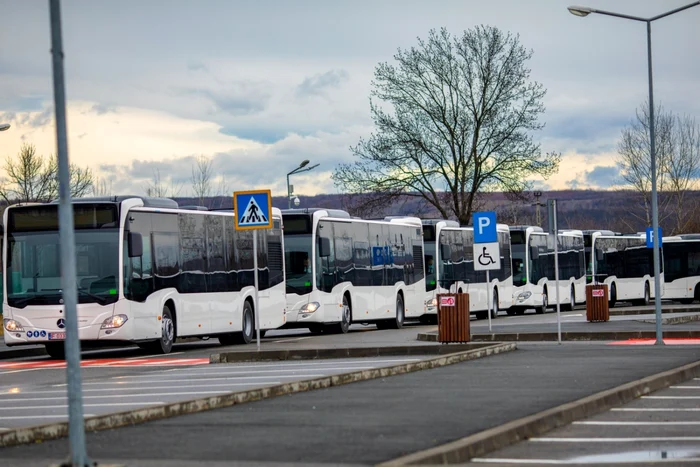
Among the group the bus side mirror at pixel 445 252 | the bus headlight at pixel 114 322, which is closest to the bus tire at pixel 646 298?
the bus side mirror at pixel 445 252

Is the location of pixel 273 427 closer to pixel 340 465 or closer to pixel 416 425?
pixel 416 425

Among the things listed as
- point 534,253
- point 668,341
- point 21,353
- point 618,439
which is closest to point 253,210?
point 21,353

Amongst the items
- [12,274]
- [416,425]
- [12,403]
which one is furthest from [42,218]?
[416,425]

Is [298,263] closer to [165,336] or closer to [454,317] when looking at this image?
[165,336]

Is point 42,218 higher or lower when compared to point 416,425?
higher

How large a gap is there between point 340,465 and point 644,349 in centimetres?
1700

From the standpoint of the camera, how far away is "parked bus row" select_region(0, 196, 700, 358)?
2720cm

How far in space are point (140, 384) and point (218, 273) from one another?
12621 mm

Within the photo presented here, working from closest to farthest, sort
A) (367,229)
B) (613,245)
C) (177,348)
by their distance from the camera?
(177,348), (367,229), (613,245)

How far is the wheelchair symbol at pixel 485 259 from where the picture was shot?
30156 millimetres

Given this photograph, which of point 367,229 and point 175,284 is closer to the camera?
point 175,284

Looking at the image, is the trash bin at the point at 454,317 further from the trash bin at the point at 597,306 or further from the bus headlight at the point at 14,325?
the trash bin at the point at 597,306

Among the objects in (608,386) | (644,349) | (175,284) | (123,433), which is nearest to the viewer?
Result: (123,433)

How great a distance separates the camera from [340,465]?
945 cm
